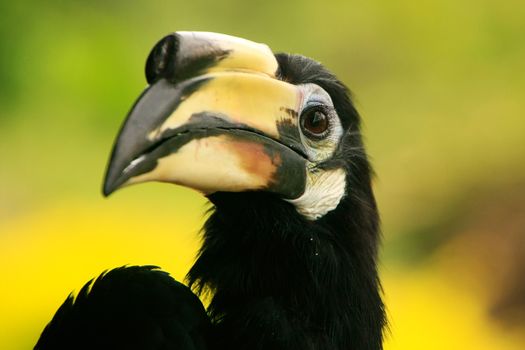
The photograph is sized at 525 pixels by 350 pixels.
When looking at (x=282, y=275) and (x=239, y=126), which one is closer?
(x=239, y=126)

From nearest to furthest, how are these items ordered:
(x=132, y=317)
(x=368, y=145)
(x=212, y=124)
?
(x=212, y=124), (x=132, y=317), (x=368, y=145)

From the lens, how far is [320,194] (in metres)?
2.28

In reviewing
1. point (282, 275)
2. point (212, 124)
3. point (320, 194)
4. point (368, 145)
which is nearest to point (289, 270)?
point (282, 275)

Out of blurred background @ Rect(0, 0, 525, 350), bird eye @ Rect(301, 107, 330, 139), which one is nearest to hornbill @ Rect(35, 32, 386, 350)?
bird eye @ Rect(301, 107, 330, 139)

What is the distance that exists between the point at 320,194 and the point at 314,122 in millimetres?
168

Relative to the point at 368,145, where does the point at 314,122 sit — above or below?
above

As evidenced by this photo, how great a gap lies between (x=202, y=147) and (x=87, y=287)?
60cm

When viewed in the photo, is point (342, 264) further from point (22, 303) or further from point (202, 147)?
point (22, 303)

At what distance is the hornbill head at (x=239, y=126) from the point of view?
6.14ft

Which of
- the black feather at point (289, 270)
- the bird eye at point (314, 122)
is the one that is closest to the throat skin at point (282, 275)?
the black feather at point (289, 270)

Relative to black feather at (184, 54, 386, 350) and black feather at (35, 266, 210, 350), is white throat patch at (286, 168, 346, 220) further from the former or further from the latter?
black feather at (35, 266, 210, 350)

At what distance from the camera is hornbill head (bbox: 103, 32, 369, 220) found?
6.14ft

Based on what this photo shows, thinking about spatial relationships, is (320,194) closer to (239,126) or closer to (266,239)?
(266,239)

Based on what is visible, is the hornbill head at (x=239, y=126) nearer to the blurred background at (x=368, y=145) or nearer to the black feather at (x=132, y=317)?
the black feather at (x=132, y=317)
